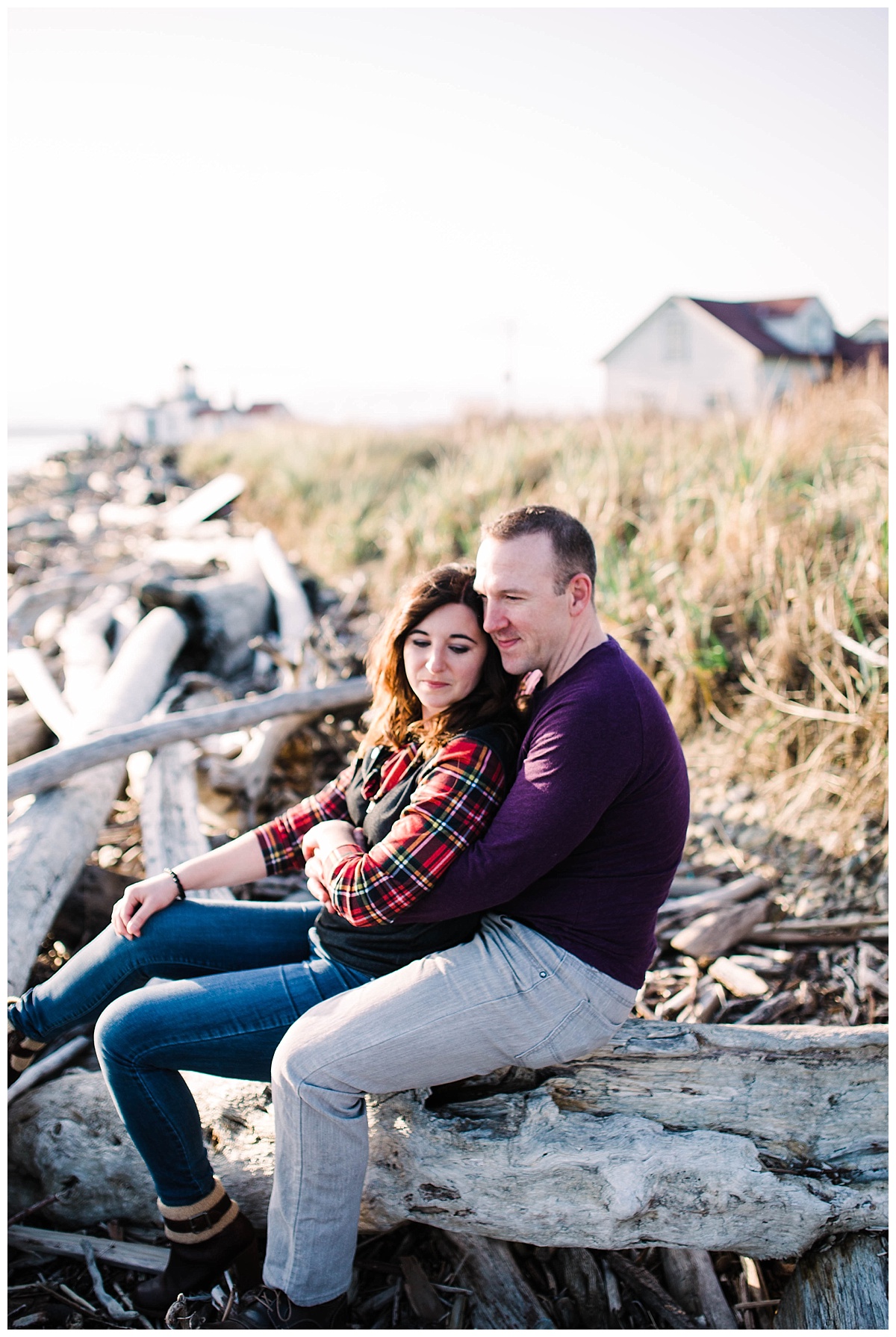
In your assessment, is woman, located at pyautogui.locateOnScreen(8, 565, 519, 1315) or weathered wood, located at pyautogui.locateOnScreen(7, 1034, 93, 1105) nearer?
woman, located at pyautogui.locateOnScreen(8, 565, 519, 1315)

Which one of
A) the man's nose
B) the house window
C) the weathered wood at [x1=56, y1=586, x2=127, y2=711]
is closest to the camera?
the man's nose

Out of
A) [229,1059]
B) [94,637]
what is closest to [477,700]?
[229,1059]

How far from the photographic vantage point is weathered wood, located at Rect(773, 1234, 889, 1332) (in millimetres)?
2127

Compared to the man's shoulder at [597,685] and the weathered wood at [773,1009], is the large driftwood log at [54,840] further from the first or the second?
the weathered wood at [773,1009]

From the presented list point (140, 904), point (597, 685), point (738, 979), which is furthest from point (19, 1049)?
point (738, 979)

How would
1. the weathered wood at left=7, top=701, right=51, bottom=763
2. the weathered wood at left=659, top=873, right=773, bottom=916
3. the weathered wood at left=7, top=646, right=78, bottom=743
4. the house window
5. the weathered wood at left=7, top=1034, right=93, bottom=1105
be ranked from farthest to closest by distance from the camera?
the house window
the weathered wood at left=7, top=701, right=51, bottom=763
the weathered wood at left=7, top=646, right=78, bottom=743
the weathered wood at left=659, top=873, right=773, bottom=916
the weathered wood at left=7, top=1034, right=93, bottom=1105

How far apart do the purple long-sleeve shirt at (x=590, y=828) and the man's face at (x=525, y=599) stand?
0.33 ft

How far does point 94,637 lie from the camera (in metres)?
6.47

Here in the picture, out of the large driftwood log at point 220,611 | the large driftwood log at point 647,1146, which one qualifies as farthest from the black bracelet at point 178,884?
the large driftwood log at point 220,611

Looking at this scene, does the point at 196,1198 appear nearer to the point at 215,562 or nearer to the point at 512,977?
the point at 512,977

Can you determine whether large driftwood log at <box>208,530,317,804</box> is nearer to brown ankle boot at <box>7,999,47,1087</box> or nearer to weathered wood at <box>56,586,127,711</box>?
weathered wood at <box>56,586,127,711</box>

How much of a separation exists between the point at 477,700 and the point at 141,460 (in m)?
24.4

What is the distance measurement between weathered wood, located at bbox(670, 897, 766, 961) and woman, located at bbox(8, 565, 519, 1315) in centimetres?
158

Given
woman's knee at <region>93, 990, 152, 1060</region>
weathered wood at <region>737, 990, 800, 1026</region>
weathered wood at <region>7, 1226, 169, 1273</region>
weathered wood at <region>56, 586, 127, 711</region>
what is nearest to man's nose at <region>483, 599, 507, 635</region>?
woman's knee at <region>93, 990, 152, 1060</region>
